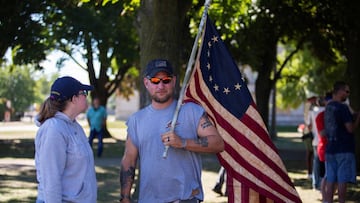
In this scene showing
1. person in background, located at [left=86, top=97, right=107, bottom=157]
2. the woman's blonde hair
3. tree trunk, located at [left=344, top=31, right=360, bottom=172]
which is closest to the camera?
the woman's blonde hair

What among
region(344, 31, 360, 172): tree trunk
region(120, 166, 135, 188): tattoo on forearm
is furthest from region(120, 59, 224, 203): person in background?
region(344, 31, 360, 172): tree trunk

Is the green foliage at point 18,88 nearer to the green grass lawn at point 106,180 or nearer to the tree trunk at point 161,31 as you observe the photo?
the green grass lawn at point 106,180

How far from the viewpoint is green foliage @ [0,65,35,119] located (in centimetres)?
6806

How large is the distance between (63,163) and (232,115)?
6.38 ft

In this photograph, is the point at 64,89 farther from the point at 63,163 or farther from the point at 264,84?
the point at 264,84

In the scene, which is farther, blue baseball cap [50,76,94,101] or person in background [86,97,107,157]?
person in background [86,97,107,157]

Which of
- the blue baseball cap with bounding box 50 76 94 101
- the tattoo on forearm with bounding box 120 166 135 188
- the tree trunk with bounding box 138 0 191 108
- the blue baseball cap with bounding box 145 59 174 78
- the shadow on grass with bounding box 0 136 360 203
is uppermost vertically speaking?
the tree trunk with bounding box 138 0 191 108

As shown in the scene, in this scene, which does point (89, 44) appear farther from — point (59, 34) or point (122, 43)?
point (122, 43)

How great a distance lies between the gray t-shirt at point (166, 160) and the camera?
4.95 m

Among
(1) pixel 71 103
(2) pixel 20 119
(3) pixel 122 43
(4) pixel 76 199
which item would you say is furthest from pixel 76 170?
(2) pixel 20 119

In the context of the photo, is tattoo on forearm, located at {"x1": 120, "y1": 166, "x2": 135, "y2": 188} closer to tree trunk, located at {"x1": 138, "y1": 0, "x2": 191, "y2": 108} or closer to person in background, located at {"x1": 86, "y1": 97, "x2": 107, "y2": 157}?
tree trunk, located at {"x1": 138, "y1": 0, "x2": 191, "y2": 108}

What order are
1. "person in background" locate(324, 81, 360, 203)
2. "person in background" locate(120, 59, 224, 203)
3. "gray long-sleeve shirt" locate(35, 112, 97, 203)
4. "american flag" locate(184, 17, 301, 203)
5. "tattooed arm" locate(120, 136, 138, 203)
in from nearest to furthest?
1. "gray long-sleeve shirt" locate(35, 112, 97, 203)
2. "person in background" locate(120, 59, 224, 203)
3. "tattooed arm" locate(120, 136, 138, 203)
4. "american flag" locate(184, 17, 301, 203)
5. "person in background" locate(324, 81, 360, 203)

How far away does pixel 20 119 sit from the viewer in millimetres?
68438

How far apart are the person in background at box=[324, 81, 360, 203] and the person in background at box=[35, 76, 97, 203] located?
17.1 ft
